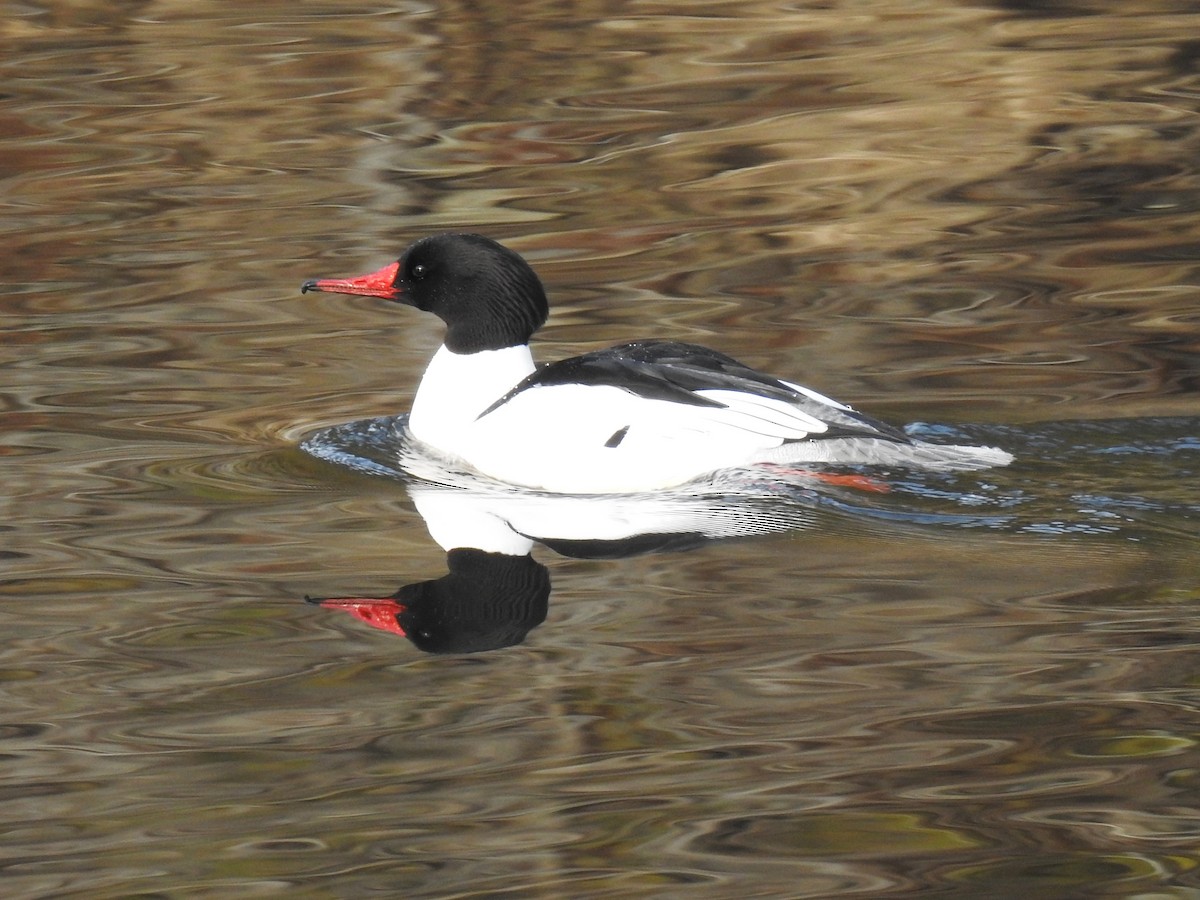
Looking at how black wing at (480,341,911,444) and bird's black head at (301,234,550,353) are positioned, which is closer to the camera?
black wing at (480,341,911,444)

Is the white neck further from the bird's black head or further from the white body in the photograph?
the white body

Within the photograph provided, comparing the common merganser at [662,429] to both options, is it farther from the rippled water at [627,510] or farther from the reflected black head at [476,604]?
the reflected black head at [476,604]

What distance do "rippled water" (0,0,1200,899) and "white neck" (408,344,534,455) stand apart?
0.31 meters

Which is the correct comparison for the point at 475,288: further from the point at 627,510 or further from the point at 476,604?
the point at 476,604

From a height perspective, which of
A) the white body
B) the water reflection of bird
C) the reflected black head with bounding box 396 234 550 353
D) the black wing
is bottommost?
the water reflection of bird

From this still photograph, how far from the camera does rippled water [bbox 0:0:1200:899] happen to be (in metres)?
3.72

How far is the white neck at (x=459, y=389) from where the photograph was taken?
21.8ft

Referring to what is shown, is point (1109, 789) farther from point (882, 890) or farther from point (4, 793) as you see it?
point (4, 793)

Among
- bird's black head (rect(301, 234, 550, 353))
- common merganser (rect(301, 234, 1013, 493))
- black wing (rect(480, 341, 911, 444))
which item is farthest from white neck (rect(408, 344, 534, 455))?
black wing (rect(480, 341, 911, 444))

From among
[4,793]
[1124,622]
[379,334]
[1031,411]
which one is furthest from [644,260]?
[4,793]

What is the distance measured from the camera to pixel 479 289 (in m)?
6.75

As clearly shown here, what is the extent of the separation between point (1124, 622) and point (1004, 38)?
9.40 m

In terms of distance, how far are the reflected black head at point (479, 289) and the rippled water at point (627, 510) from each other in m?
0.58

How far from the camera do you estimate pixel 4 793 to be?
3963 millimetres
